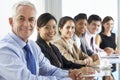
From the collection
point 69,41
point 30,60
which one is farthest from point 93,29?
point 30,60

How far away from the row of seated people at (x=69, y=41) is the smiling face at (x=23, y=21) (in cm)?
63

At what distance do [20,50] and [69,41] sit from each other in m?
1.48

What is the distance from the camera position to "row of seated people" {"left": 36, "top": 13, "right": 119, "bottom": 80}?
2.54 metres

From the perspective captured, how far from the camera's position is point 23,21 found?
5.90ft

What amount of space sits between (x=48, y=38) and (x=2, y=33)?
0.76 m

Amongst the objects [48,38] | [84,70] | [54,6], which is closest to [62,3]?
[54,6]

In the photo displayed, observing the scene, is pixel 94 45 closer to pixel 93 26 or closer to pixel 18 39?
pixel 93 26

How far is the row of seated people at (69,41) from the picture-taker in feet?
8.34

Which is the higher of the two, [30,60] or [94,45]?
[30,60]

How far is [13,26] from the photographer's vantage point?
1.83 m

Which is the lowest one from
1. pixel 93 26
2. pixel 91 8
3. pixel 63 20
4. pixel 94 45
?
pixel 94 45

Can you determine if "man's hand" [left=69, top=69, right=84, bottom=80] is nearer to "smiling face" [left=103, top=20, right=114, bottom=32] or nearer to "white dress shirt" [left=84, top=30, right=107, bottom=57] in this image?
"white dress shirt" [left=84, top=30, right=107, bottom=57]

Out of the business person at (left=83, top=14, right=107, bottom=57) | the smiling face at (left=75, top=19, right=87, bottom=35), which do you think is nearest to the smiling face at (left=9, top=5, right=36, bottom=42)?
the smiling face at (left=75, top=19, right=87, bottom=35)

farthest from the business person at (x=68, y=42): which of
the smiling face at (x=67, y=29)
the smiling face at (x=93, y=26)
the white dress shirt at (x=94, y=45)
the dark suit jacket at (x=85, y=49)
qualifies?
the smiling face at (x=93, y=26)
